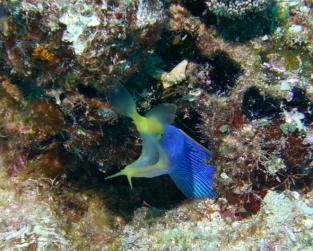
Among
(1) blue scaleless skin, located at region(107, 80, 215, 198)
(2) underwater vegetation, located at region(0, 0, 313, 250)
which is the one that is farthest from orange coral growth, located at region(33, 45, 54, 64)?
(1) blue scaleless skin, located at region(107, 80, 215, 198)

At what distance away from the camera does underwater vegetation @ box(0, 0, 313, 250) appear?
7.64 feet

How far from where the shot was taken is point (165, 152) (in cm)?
304

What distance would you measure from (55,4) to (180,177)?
2.45m

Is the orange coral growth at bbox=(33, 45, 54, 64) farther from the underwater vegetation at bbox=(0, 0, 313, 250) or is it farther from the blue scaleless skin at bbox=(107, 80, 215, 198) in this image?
the blue scaleless skin at bbox=(107, 80, 215, 198)

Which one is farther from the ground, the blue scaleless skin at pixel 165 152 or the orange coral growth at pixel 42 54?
the orange coral growth at pixel 42 54

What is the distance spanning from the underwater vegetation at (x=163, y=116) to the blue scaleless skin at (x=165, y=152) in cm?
1

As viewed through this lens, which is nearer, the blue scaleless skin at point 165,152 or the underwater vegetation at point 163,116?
the underwater vegetation at point 163,116

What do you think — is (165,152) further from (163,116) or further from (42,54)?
(42,54)

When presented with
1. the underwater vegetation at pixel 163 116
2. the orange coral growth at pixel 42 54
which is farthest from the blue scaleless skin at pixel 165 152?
the orange coral growth at pixel 42 54

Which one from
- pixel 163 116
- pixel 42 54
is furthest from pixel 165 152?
pixel 42 54

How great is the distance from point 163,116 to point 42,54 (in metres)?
1.20

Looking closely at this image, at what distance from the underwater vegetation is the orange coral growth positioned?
1 cm

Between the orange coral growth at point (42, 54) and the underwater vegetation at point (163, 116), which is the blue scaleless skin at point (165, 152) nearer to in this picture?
the underwater vegetation at point (163, 116)

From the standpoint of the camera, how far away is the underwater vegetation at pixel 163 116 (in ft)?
7.64
